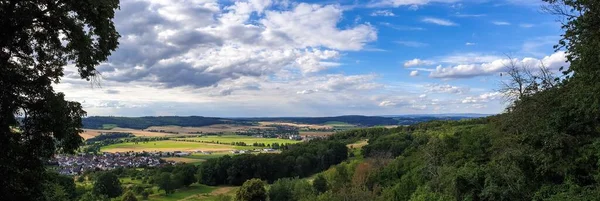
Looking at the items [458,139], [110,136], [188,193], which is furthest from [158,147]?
[458,139]

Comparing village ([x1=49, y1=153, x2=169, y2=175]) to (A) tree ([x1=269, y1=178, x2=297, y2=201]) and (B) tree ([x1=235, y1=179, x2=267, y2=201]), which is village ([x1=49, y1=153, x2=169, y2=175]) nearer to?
(A) tree ([x1=269, y1=178, x2=297, y2=201])

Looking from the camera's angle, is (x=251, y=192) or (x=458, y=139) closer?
(x=458, y=139)

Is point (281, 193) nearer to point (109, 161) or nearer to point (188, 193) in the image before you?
point (188, 193)

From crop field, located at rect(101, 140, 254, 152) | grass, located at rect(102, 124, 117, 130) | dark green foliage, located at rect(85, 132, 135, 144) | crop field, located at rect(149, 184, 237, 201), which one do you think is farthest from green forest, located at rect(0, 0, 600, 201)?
grass, located at rect(102, 124, 117, 130)

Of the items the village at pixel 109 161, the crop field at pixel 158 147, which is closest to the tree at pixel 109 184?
the village at pixel 109 161

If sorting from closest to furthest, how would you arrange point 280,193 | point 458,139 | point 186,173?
point 458,139 < point 280,193 < point 186,173

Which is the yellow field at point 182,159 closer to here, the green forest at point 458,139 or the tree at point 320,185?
the tree at point 320,185

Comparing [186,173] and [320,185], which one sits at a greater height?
[186,173]

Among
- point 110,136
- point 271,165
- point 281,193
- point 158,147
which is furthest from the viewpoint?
point 110,136
